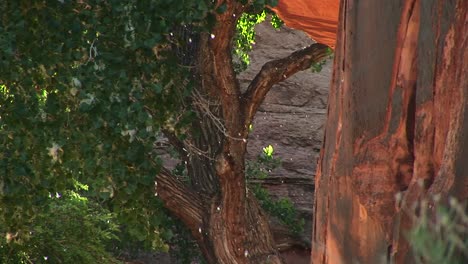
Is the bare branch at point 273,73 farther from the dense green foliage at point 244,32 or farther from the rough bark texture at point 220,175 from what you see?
the dense green foliage at point 244,32

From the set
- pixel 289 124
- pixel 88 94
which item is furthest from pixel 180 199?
pixel 289 124

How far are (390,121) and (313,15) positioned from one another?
11.2 ft

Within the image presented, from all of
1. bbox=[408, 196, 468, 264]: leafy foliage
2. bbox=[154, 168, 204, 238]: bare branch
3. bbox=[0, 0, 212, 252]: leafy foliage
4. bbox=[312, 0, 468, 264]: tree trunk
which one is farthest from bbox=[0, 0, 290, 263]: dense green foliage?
bbox=[408, 196, 468, 264]: leafy foliage

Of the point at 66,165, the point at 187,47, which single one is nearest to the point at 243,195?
the point at 187,47

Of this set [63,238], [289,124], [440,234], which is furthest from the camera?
[289,124]

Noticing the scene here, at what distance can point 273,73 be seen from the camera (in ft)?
36.9

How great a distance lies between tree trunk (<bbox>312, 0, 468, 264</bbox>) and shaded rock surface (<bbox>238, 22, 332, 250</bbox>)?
9.57 metres

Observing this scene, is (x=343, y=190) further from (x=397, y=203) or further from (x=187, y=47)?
(x=187, y=47)

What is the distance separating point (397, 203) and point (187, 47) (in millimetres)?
5890

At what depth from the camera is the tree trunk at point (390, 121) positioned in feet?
16.3

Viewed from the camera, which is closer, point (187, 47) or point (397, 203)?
point (397, 203)

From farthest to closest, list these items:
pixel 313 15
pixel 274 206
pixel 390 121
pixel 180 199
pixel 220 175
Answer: pixel 274 206 → pixel 180 199 → pixel 220 175 → pixel 313 15 → pixel 390 121

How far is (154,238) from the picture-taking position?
855 cm

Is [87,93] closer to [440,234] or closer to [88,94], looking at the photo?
[88,94]
